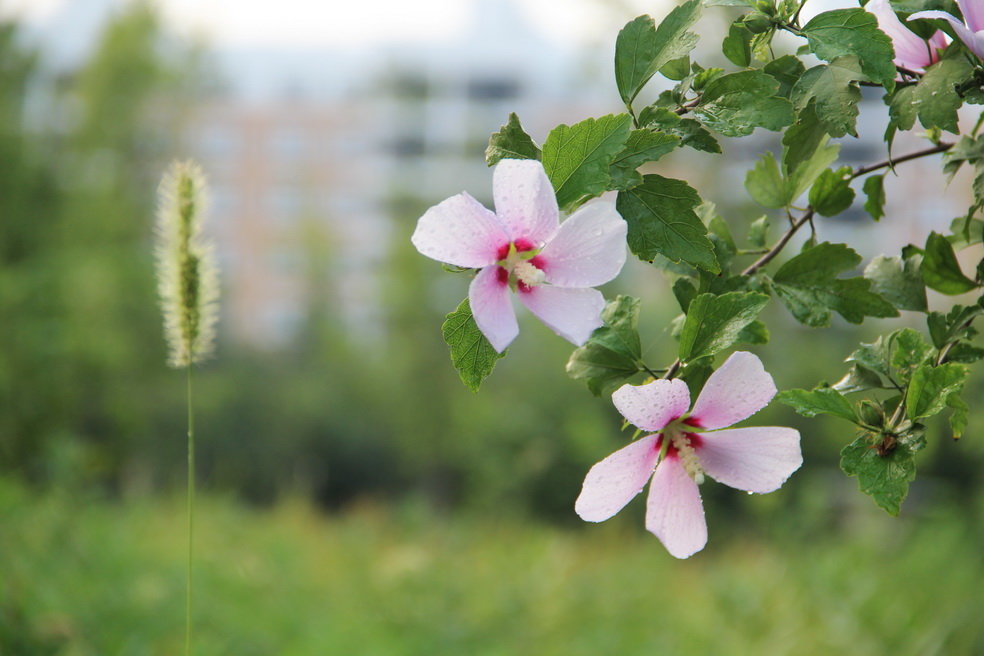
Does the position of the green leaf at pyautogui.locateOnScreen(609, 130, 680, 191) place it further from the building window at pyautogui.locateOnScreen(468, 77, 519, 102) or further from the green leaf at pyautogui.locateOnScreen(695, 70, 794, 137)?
the building window at pyautogui.locateOnScreen(468, 77, 519, 102)

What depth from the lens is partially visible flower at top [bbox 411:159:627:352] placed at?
0.45m

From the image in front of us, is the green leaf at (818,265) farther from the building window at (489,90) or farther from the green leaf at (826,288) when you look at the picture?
the building window at (489,90)

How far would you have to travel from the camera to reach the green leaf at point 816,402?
0.50 meters

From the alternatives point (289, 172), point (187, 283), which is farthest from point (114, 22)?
point (289, 172)

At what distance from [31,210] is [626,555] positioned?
4.45 m

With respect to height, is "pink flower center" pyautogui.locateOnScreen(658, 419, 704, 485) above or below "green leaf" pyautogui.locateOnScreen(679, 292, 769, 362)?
below

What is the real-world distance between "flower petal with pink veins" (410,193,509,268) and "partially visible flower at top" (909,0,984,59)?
30 centimetres

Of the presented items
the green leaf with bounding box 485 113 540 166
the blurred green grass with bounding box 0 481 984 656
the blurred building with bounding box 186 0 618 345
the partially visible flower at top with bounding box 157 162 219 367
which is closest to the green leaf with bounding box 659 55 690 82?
the green leaf with bounding box 485 113 540 166

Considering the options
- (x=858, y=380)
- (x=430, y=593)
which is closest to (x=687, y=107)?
(x=858, y=380)

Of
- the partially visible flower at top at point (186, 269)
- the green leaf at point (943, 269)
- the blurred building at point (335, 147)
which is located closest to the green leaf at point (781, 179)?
the green leaf at point (943, 269)

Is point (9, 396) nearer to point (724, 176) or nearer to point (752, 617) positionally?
point (752, 617)

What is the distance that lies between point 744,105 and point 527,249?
15 centimetres

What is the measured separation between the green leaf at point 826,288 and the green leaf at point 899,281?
6cm

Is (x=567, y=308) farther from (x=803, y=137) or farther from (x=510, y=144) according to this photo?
(x=803, y=137)
